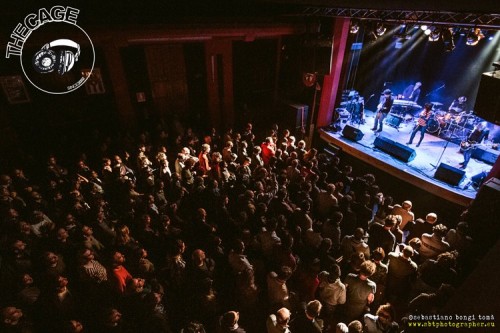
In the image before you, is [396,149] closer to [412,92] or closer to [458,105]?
[458,105]

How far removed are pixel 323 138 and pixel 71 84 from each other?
25.2 feet

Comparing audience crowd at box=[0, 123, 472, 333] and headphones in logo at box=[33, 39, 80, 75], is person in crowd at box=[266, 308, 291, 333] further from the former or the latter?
headphones in logo at box=[33, 39, 80, 75]

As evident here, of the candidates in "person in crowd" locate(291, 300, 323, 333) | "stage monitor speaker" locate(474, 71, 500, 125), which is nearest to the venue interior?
"stage monitor speaker" locate(474, 71, 500, 125)

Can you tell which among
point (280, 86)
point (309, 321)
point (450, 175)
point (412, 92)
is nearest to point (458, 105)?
point (412, 92)

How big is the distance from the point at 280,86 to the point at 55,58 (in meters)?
7.10

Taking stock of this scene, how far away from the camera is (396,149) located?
7.71 meters

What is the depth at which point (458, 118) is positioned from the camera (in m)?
8.64

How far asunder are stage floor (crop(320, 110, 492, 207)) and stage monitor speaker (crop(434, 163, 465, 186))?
0.31 ft

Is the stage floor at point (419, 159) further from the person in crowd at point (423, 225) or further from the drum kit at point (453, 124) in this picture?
the person in crowd at point (423, 225)

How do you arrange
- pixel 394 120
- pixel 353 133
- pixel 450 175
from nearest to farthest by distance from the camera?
pixel 450 175 → pixel 353 133 → pixel 394 120

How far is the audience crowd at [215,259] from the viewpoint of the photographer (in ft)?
10.8

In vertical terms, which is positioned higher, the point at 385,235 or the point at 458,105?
the point at 458,105

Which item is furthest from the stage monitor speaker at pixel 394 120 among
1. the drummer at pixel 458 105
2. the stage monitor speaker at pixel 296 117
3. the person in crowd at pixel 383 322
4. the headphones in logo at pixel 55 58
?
the headphones in logo at pixel 55 58

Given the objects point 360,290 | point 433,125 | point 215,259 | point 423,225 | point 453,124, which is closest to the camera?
point 360,290
